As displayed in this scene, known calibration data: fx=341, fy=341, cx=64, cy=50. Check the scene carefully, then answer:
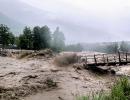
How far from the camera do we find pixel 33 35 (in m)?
104

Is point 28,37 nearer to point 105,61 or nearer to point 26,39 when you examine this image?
point 26,39

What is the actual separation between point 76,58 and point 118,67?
5722 millimetres

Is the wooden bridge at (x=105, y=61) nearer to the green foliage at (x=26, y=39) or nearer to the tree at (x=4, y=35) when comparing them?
the green foliage at (x=26, y=39)

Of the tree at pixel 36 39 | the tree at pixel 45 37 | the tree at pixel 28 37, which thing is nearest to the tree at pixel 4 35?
the tree at pixel 28 37

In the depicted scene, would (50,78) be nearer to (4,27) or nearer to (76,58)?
(76,58)

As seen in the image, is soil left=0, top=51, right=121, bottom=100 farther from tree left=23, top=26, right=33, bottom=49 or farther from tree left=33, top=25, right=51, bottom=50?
tree left=23, top=26, right=33, bottom=49

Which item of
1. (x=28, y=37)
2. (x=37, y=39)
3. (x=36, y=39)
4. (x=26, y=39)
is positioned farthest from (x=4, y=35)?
(x=37, y=39)

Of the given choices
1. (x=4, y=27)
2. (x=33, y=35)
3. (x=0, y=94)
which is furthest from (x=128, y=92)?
(x=4, y=27)

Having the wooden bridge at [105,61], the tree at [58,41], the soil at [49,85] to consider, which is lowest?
the soil at [49,85]

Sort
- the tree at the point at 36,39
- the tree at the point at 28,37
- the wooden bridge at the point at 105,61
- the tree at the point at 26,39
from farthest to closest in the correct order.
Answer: the tree at the point at 26,39, the tree at the point at 28,37, the tree at the point at 36,39, the wooden bridge at the point at 105,61

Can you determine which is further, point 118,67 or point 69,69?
point 118,67

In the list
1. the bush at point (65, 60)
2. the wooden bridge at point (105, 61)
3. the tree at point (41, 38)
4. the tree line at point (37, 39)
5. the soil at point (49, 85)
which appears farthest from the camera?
the tree line at point (37, 39)

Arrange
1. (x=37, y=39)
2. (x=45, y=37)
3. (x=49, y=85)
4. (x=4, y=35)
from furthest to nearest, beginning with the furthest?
(x=4, y=35) → (x=45, y=37) → (x=37, y=39) → (x=49, y=85)

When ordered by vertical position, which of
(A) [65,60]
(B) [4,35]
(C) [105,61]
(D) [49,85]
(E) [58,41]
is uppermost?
(B) [4,35]
